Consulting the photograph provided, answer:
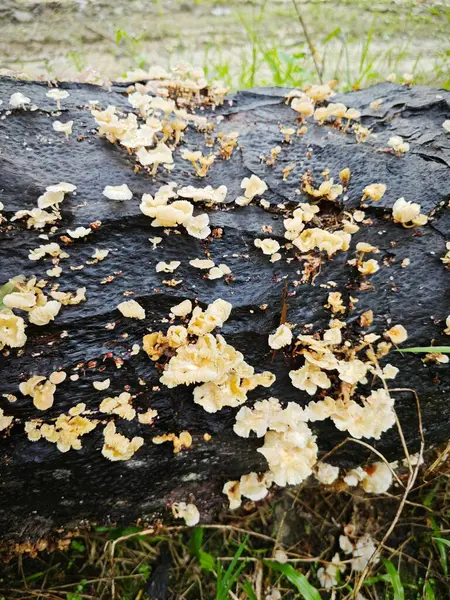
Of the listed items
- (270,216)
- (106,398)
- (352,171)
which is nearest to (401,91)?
(352,171)

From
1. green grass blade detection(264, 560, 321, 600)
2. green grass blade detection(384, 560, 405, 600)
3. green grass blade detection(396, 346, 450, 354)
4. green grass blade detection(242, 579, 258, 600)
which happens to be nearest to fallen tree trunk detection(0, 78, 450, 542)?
green grass blade detection(396, 346, 450, 354)

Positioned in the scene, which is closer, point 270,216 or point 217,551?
point 270,216

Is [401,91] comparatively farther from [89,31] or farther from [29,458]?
[89,31]

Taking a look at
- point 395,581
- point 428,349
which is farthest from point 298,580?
point 428,349

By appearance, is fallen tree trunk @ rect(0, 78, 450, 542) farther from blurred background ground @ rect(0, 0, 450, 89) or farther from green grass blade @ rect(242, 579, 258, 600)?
blurred background ground @ rect(0, 0, 450, 89)

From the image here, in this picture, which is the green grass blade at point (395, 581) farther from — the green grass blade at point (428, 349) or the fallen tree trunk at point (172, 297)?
the green grass blade at point (428, 349)

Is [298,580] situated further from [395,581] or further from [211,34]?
[211,34]

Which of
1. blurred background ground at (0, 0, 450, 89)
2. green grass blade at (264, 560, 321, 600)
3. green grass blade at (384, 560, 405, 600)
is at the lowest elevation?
green grass blade at (384, 560, 405, 600)
